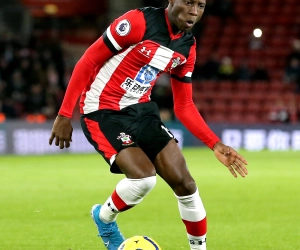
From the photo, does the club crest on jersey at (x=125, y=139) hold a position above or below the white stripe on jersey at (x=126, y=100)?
below

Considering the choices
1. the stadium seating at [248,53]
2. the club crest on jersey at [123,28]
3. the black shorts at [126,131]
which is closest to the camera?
the club crest on jersey at [123,28]

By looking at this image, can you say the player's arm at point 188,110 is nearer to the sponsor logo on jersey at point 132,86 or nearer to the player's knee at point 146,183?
the sponsor logo on jersey at point 132,86

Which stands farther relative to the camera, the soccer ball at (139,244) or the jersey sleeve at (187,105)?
the jersey sleeve at (187,105)

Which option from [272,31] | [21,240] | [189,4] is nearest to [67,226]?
[21,240]

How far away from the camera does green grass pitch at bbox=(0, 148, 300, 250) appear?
7.36 m

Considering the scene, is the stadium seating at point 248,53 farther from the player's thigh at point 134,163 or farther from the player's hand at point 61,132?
the player's hand at point 61,132

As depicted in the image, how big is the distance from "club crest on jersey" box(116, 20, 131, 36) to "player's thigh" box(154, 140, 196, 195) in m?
0.93

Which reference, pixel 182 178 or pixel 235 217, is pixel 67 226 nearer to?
pixel 235 217

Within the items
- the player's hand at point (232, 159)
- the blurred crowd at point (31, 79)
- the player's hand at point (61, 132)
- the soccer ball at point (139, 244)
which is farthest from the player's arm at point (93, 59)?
the blurred crowd at point (31, 79)

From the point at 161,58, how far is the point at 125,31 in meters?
0.39

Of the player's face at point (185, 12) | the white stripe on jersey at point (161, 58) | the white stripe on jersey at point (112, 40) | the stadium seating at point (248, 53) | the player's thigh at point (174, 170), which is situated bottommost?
the stadium seating at point (248, 53)

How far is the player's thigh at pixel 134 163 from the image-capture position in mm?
5812

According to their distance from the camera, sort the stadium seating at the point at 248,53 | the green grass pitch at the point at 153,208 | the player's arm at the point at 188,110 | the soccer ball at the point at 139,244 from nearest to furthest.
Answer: the soccer ball at the point at 139,244 < the player's arm at the point at 188,110 < the green grass pitch at the point at 153,208 < the stadium seating at the point at 248,53

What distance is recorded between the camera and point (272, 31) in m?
28.3
